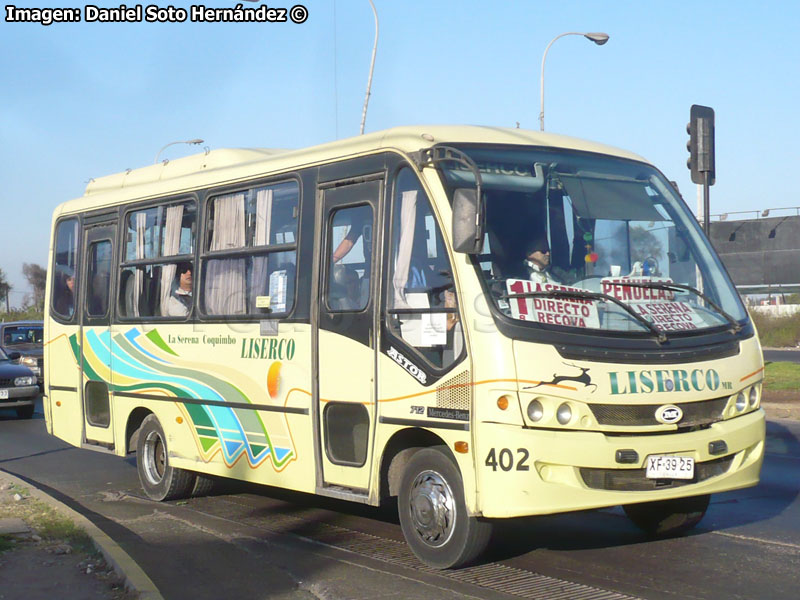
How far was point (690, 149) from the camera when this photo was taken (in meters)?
15.4

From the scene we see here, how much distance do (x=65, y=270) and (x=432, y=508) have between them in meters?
7.41

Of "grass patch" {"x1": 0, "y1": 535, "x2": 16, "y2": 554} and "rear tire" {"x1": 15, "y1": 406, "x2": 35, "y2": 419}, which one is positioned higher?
"rear tire" {"x1": 15, "y1": 406, "x2": 35, "y2": 419}

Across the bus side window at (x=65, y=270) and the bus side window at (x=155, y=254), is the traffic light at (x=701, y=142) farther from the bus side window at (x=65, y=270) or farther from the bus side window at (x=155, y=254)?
the bus side window at (x=65, y=270)

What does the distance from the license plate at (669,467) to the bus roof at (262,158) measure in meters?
2.48

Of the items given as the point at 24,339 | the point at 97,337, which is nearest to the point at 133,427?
the point at 97,337

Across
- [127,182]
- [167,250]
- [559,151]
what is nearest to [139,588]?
[559,151]

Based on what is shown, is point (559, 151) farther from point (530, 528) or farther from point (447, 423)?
point (530, 528)

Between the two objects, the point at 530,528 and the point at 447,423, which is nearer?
the point at 447,423

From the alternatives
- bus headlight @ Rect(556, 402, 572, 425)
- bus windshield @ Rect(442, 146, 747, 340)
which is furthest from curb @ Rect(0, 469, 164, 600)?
bus windshield @ Rect(442, 146, 747, 340)

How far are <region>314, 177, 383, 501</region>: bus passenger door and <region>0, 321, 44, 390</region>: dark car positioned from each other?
18891mm

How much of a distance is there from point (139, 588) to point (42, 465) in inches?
317

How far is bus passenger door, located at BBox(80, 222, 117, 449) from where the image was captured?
12009mm

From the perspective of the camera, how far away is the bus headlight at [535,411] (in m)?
6.74

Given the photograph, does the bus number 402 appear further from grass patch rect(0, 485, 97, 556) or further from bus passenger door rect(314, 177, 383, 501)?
grass patch rect(0, 485, 97, 556)
